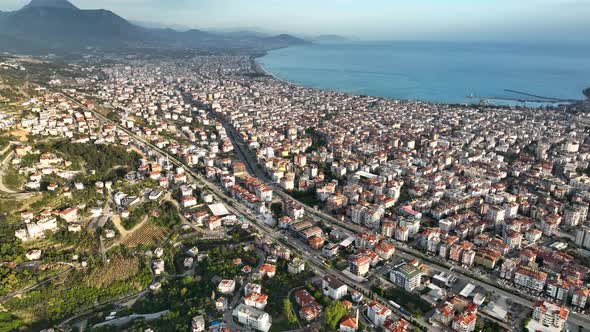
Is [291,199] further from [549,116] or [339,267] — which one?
[549,116]

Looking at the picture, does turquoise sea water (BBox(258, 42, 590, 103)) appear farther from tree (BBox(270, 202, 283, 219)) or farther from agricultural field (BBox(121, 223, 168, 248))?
agricultural field (BBox(121, 223, 168, 248))

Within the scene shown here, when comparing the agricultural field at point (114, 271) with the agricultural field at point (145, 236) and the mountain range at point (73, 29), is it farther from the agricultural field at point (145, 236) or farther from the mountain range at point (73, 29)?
the mountain range at point (73, 29)

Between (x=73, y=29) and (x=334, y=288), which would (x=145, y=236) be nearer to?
(x=334, y=288)

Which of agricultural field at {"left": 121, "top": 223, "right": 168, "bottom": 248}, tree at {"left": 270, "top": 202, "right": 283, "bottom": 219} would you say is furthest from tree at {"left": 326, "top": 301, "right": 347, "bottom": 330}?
agricultural field at {"left": 121, "top": 223, "right": 168, "bottom": 248}

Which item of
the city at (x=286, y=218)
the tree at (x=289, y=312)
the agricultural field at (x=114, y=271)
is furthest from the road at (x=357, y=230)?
the agricultural field at (x=114, y=271)

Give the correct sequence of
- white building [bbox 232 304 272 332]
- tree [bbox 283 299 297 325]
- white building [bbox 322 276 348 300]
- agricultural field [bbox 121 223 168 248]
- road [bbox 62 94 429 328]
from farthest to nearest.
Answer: agricultural field [bbox 121 223 168 248] → road [bbox 62 94 429 328] → white building [bbox 322 276 348 300] → tree [bbox 283 299 297 325] → white building [bbox 232 304 272 332]

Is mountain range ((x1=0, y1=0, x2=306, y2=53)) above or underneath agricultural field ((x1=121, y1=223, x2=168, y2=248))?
above
